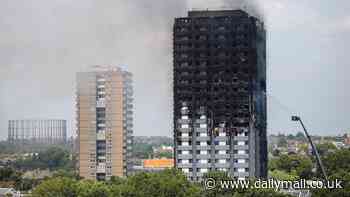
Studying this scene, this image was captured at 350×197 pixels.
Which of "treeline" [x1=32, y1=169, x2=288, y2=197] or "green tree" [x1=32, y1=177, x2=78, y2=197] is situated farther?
"green tree" [x1=32, y1=177, x2=78, y2=197]

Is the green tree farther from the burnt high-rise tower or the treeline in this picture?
the burnt high-rise tower

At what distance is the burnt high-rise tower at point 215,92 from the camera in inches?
673

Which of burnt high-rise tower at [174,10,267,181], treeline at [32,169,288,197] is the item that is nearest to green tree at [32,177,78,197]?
treeline at [32,169,288,197]

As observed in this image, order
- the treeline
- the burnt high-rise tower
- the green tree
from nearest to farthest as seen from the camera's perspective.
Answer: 1. the treeline
2. the green tree
3. the burnt high-rise tower

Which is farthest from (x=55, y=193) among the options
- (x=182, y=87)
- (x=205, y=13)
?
(x=205, y=13)

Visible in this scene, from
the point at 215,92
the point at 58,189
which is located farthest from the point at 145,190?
the point at 215,92

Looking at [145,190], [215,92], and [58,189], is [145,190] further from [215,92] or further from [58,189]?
[215,92]

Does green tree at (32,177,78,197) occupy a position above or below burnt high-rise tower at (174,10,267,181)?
below

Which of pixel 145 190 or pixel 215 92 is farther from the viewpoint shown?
pixel 215 92

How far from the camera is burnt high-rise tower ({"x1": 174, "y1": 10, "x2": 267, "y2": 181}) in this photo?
17094 mm

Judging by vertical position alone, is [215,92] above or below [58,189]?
above

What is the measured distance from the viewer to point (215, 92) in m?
17.3

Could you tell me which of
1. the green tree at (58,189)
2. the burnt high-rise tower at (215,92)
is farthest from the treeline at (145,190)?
Result: the burnt high-rise tower at (215,92)

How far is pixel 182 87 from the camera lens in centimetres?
1741
